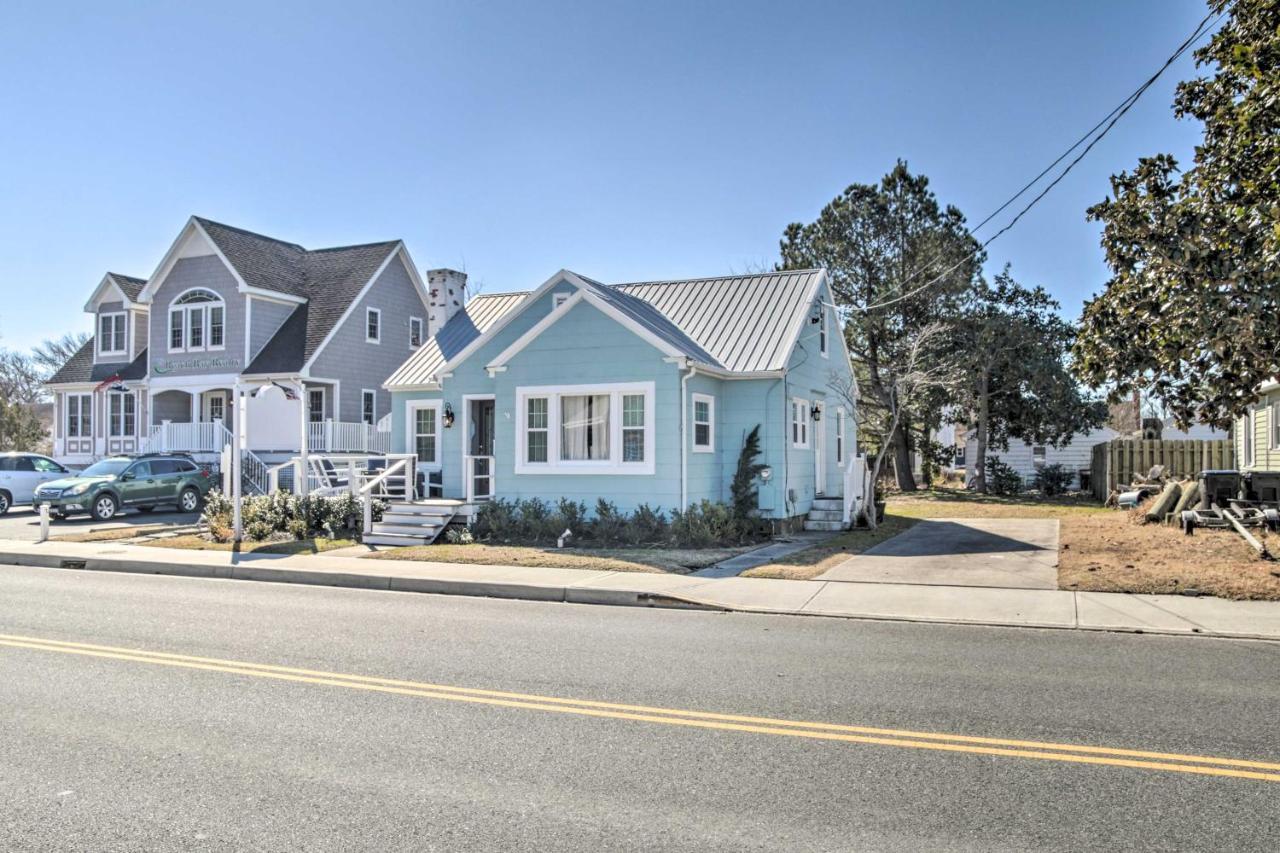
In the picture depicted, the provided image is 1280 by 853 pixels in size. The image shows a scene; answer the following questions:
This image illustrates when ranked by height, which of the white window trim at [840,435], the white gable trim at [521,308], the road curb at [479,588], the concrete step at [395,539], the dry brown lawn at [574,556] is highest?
the white gable trim at [521,308]

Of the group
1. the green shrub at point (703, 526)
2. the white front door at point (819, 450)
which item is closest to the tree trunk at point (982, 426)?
the white front door at point (819, 450)

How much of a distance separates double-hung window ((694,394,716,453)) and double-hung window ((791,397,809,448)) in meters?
1.98

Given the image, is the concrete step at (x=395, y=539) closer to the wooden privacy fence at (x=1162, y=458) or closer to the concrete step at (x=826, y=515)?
the concrete step at (x=826, y=515)

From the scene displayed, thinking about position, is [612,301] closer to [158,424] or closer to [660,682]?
[660,682]

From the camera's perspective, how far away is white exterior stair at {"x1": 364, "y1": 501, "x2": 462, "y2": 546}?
682 inches

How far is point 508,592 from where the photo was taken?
12.4m

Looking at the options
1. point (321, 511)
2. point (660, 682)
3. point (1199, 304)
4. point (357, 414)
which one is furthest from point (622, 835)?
point (357, 414)

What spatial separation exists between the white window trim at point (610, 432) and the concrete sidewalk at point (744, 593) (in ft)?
12.6

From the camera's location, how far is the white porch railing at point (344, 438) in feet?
95.8

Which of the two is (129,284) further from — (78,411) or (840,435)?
(840,435)

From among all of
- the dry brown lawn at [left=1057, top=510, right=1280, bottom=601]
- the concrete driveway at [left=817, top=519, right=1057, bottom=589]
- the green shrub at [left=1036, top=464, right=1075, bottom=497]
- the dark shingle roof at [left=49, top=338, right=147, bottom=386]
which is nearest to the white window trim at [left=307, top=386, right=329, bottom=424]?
the dark shingle roof at [left=49, top=338, right=147, bottom=386]

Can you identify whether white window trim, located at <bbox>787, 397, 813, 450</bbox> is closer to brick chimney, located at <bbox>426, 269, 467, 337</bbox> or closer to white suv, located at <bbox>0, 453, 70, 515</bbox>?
brick chimney, located at <bbox>426, 269, 467, 337</bbox>

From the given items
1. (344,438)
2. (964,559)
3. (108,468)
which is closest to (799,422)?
(964,559)

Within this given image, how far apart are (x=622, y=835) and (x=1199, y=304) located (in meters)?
11.0
